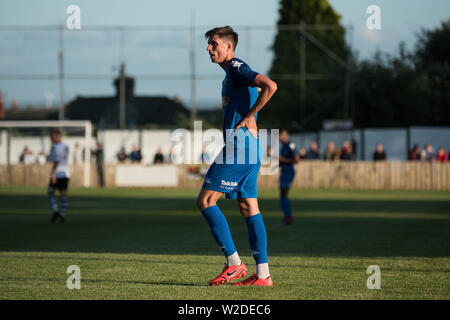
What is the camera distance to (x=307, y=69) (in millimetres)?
55219

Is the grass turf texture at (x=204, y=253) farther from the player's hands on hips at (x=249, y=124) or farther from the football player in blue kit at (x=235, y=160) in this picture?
the player's hands on hips at (x=249, y=124)

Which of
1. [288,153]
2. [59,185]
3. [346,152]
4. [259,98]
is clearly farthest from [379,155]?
[259,98]

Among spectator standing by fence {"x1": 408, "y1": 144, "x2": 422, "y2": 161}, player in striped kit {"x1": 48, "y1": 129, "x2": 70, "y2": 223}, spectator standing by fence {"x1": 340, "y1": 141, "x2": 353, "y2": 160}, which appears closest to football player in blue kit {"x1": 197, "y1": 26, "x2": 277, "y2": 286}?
player in striped kit {"x1": 48, "y1": 129, "x2": 70, "y2": 223}

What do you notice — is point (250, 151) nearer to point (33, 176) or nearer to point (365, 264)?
point (365, 264)

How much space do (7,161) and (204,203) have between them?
32.6 m

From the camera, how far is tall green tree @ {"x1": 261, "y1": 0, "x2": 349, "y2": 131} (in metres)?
49.3

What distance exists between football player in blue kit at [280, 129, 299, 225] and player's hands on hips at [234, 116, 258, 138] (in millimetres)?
9449

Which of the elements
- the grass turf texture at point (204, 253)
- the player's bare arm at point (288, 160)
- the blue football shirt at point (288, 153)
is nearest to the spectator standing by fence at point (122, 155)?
the grass turf texture at point (204, 253)

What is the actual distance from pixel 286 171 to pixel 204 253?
260 inches

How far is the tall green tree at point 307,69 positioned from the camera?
49281mm

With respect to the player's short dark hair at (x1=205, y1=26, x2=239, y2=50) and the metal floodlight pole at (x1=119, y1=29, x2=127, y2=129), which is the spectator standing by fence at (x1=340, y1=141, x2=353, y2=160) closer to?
the metal floodlight pole at (x1=119, y1=29, x2=127, y2=129)

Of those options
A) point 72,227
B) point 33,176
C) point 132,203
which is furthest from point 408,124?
point 72,227

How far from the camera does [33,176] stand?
36.8m

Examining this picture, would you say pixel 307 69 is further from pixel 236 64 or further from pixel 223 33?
pixel 236 64
